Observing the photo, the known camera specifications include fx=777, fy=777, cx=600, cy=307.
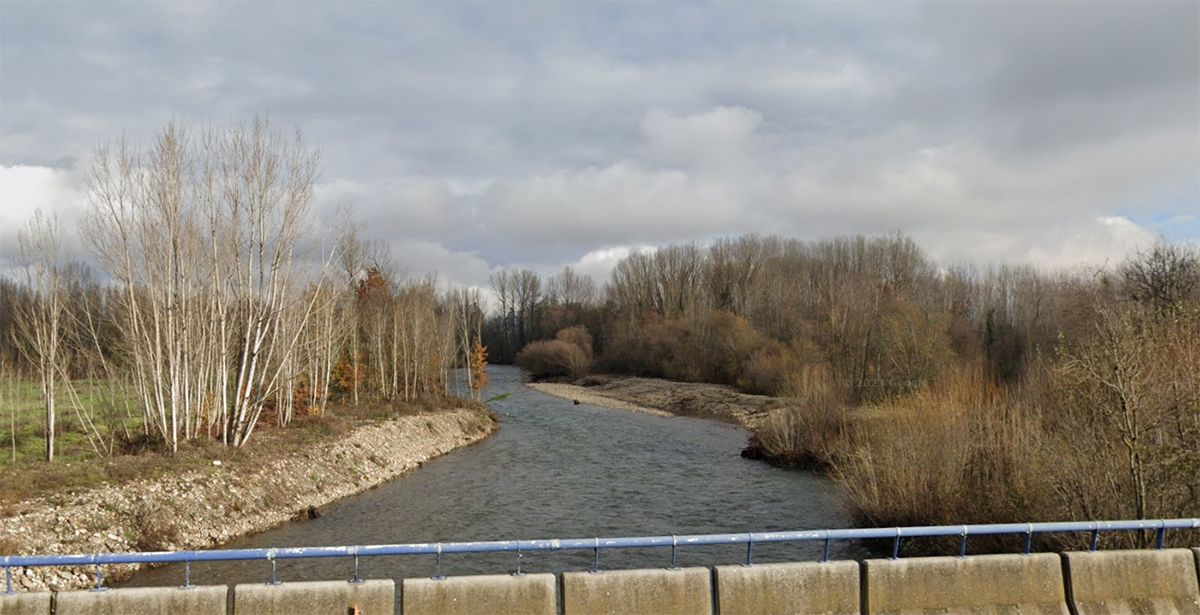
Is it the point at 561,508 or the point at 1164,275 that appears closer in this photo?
the point at 561,508

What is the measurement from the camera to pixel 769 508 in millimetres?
20203

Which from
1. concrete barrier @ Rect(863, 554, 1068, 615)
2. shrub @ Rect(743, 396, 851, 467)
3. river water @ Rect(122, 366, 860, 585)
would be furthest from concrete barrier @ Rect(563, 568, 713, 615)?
shrub @ Rect(743, 396, 851, 467)

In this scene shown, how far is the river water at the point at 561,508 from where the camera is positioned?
15.0m

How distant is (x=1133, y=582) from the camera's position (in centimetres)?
796

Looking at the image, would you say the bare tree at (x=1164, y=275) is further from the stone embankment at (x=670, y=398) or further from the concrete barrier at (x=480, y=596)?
the concrete barrier at (x=480, y=596)

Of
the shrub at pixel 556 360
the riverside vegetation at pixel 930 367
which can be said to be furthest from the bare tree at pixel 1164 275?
the shrub at pixel 556 360

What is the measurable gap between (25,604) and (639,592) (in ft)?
18.0

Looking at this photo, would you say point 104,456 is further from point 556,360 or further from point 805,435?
point 556,360

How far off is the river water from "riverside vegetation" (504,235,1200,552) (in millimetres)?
1947

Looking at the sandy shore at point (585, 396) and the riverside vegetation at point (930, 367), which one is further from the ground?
the riverside vegetation at point (930, 367)

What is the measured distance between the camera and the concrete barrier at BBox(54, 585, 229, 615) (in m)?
6.90

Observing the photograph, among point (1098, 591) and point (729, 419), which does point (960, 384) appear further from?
point (729, 419)

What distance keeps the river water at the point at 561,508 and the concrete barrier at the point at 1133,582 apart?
7482 millimetres

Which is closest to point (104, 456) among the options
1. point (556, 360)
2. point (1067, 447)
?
point (1067, 447)
